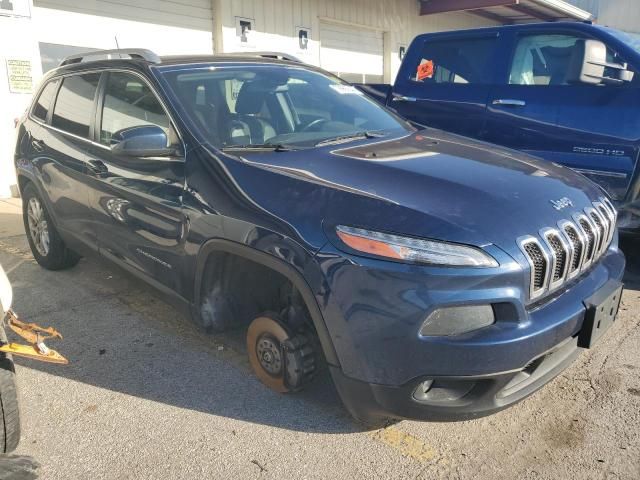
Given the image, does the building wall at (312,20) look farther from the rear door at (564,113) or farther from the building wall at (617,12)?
the building wall at (617,12)

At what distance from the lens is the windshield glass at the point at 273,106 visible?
10.3 ft

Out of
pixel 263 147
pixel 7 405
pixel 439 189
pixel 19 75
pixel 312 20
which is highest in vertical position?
pixel 312 20

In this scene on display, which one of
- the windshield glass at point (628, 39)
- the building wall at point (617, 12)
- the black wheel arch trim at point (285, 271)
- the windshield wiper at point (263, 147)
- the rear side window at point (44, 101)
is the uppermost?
Result: the building wall at point (617, 12)

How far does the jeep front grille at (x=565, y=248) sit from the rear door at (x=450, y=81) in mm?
2596

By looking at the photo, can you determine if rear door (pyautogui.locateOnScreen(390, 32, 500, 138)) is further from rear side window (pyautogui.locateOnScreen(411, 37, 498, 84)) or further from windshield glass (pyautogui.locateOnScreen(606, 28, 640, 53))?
windshield glass (pyautogui.locateOnScreen(606, 28, 640, 53))

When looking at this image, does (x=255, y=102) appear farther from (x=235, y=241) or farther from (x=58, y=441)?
(x=58, y=441)

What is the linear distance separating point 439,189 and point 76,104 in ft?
9.81

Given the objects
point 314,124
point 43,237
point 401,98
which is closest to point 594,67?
point 401,98

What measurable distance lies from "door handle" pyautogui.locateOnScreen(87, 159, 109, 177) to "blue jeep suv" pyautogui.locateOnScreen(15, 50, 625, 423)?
0.01 metres

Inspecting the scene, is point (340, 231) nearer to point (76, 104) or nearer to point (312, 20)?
point (76, 104)

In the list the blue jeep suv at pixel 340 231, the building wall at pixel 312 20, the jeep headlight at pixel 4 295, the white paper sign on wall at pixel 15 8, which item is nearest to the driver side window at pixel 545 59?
the blue jeep suv at pixel 340 231

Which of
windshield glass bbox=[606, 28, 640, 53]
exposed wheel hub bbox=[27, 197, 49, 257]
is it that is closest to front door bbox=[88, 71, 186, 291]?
exposed wheel hub bbox=[27, 197, 49, 257]

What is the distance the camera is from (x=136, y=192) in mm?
3295

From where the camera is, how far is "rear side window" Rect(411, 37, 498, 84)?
208 inches
